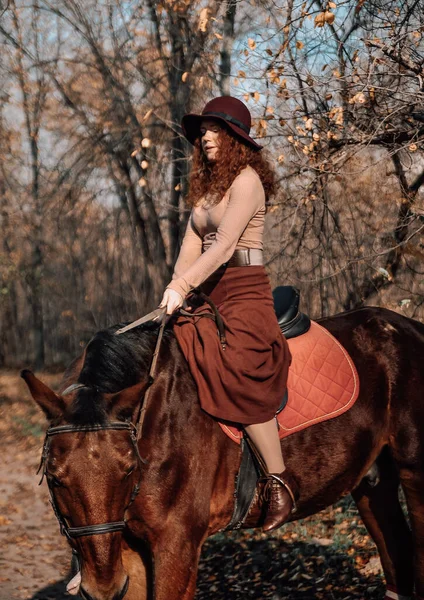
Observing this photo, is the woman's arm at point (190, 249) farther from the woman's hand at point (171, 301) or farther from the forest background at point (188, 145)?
the forest background at point (188, 145)

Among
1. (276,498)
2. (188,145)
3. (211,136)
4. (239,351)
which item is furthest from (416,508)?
(188,145)

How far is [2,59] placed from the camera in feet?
48.3

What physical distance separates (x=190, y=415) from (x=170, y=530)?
52 centimetres

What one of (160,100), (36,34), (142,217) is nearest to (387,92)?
(160,100)

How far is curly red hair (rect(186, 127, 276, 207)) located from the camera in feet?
11.0

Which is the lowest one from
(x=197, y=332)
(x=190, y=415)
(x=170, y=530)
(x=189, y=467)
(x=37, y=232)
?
(x=170, y=530)

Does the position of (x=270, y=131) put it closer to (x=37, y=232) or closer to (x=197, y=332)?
(x=197, y=332)

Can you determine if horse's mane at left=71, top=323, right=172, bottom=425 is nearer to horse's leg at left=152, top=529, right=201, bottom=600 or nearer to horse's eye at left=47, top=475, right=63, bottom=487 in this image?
horse's eye at left=47, top=475, right=63, bottom=487

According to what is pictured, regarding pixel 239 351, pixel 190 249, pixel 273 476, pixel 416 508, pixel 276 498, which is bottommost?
pixel 416 508

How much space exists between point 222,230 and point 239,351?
59cm

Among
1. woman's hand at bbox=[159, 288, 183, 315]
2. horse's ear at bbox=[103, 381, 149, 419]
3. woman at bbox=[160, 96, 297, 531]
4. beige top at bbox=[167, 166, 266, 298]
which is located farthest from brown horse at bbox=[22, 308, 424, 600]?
beige top at bbox=[167, 166, 266, 298]

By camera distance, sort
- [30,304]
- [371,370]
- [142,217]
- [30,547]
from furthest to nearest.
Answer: [30,304] → [142,217] → [30,547] → [371,370]

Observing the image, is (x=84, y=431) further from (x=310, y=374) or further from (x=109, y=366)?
(x=310, y=374)

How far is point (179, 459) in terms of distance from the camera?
3020mm
